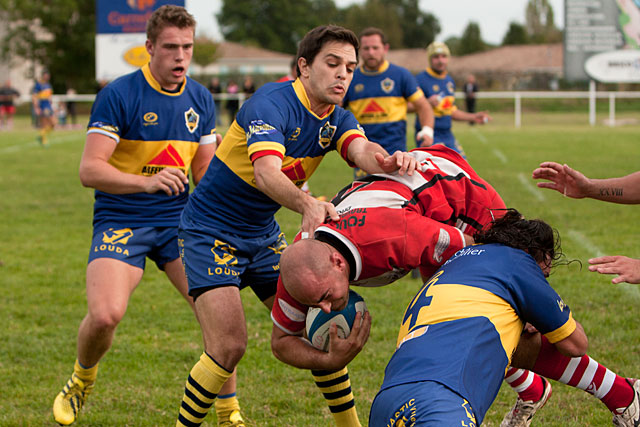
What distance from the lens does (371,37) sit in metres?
8.55

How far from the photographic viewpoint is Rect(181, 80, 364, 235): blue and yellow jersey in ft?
12.8

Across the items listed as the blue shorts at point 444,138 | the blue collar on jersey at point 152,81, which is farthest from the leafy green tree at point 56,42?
the blue collar on jersey at point 152,81

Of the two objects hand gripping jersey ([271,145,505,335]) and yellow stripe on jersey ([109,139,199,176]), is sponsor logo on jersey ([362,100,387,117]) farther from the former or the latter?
hand gripping jersey ([271,145,505,335])

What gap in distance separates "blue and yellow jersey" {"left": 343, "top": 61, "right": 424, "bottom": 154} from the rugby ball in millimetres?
5440

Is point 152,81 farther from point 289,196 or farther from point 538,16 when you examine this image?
point 538,16

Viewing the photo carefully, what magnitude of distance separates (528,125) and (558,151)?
11836mm

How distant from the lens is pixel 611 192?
4.34m

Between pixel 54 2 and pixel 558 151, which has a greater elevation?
pixel 54 2

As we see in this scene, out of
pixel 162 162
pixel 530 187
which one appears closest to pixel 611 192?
pixel 162 162

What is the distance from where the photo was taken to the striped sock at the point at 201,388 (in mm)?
3855

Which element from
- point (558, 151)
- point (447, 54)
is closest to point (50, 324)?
point (447, 54)

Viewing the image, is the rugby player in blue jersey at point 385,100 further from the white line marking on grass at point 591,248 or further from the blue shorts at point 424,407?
the blue shorts at point 424,407

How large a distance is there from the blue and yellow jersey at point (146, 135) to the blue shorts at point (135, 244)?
0.19 ft

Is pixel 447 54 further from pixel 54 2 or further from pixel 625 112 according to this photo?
pixel 54 2
